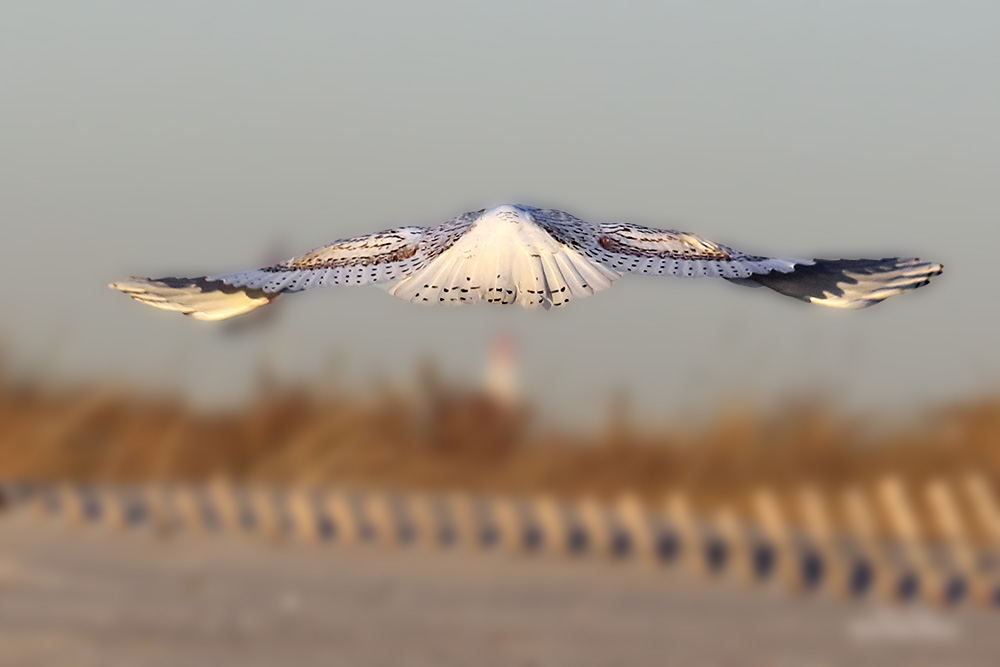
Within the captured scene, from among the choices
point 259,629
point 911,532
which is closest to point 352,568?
point 259,629

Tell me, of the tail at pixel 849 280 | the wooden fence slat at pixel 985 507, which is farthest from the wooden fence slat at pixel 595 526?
the tail at pixel 849 280

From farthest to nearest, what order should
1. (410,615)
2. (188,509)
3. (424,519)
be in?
1. (188,509)
2. (424,519)
3. (410,615)

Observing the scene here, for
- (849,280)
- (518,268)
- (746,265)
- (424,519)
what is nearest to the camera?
(518,268)

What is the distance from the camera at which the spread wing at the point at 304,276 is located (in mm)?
3688

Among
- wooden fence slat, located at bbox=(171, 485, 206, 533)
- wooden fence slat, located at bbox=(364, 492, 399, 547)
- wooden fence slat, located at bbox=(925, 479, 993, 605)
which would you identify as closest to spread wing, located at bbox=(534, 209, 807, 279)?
wooden fence slat, located at bbox=(364, 492, 399, 547)

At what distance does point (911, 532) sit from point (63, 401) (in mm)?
5873

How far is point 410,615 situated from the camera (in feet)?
A: 26.3

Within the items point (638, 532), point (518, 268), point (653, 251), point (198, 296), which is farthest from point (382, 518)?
point (518, 268)

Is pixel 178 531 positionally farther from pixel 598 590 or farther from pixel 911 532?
pixel 911 532

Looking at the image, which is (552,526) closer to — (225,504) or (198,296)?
(225,504)

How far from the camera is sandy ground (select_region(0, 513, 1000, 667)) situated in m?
7.57

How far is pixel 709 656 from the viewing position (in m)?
7.48

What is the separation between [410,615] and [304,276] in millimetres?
4518

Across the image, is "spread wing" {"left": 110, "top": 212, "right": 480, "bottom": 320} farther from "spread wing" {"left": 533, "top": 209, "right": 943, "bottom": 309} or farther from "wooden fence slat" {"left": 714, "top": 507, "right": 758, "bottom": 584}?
"wooden fence slat" {"left": 714, "top": 507, "right": 758, "bottom": 584}
